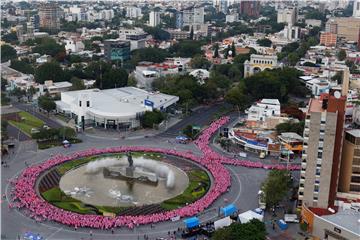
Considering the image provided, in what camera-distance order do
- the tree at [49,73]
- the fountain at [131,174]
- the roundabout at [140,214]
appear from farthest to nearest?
the tree at [49,73] < the fountain at [131,174] < the roundabout at [140,214]

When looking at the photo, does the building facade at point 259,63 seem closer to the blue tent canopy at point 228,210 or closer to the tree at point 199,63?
the tree at point 199,63

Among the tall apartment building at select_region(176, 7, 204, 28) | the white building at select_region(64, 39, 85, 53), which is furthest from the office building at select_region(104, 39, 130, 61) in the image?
the tall apartment building at select_region(176, 7, 204, 28)

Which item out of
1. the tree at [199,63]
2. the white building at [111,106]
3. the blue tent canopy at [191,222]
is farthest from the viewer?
the tree at [199,63]

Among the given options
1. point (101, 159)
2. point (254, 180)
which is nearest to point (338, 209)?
point (254, 180)

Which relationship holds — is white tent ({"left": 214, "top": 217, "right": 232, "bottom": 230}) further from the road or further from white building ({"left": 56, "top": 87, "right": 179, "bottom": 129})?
white building ({"left": 56, "top": 87, "right": 179, "bottom": 129})

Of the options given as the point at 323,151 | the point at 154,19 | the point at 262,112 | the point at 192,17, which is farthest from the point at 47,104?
the point at 192,17

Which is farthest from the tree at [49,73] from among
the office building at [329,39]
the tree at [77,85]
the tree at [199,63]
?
the office building at [329,39]

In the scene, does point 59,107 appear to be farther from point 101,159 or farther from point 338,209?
point 338,209
